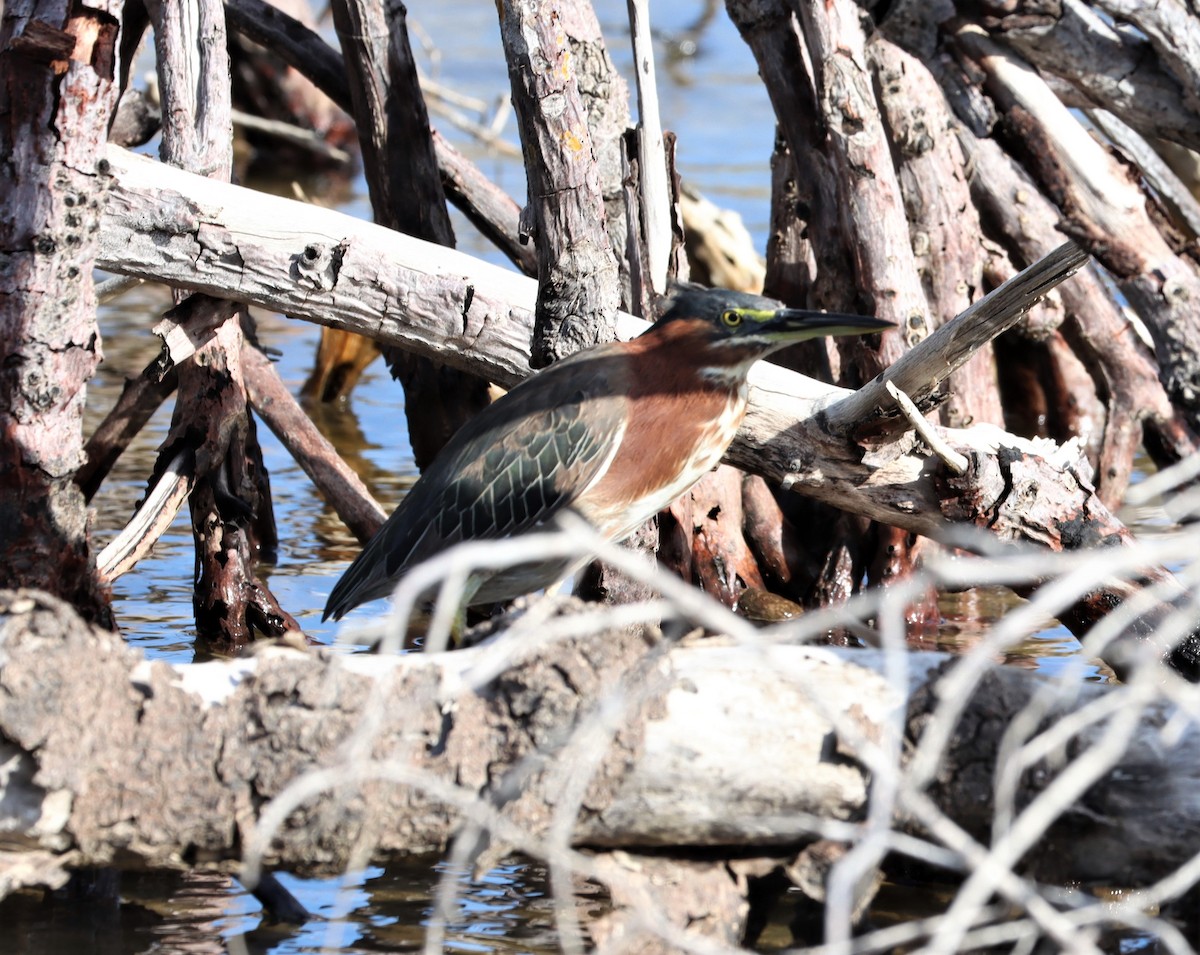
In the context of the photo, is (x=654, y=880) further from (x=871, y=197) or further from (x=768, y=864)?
(x=871, y=197)

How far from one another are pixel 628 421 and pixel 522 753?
1566 millimetres

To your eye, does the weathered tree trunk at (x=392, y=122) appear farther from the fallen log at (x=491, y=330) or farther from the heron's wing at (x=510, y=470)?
the heron's wing at (x=510, y=470)

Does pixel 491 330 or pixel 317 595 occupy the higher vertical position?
pixel 491 330

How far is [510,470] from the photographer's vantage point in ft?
15.0

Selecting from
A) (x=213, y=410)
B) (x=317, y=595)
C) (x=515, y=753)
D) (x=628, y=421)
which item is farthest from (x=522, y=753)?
(x=317, y=595)

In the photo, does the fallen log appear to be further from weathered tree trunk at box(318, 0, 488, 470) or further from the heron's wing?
weathered tree trunk at box(318, 0, 488, 470)

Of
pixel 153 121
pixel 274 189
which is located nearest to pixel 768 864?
pixel 153 121

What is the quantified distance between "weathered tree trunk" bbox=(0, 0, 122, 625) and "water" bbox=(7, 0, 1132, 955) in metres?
1.04

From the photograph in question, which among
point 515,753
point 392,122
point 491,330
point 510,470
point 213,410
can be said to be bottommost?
point 515,753

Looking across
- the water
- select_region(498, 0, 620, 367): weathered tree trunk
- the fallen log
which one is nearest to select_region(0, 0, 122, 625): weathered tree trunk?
the fallen log

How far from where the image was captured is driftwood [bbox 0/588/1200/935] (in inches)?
120

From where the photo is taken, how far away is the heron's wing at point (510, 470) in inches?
176

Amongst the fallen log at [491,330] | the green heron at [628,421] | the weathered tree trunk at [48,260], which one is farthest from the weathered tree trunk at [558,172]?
the weathered tree trunk at [48,260]

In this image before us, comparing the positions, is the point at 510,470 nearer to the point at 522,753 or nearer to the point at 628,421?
the point at 628,421
